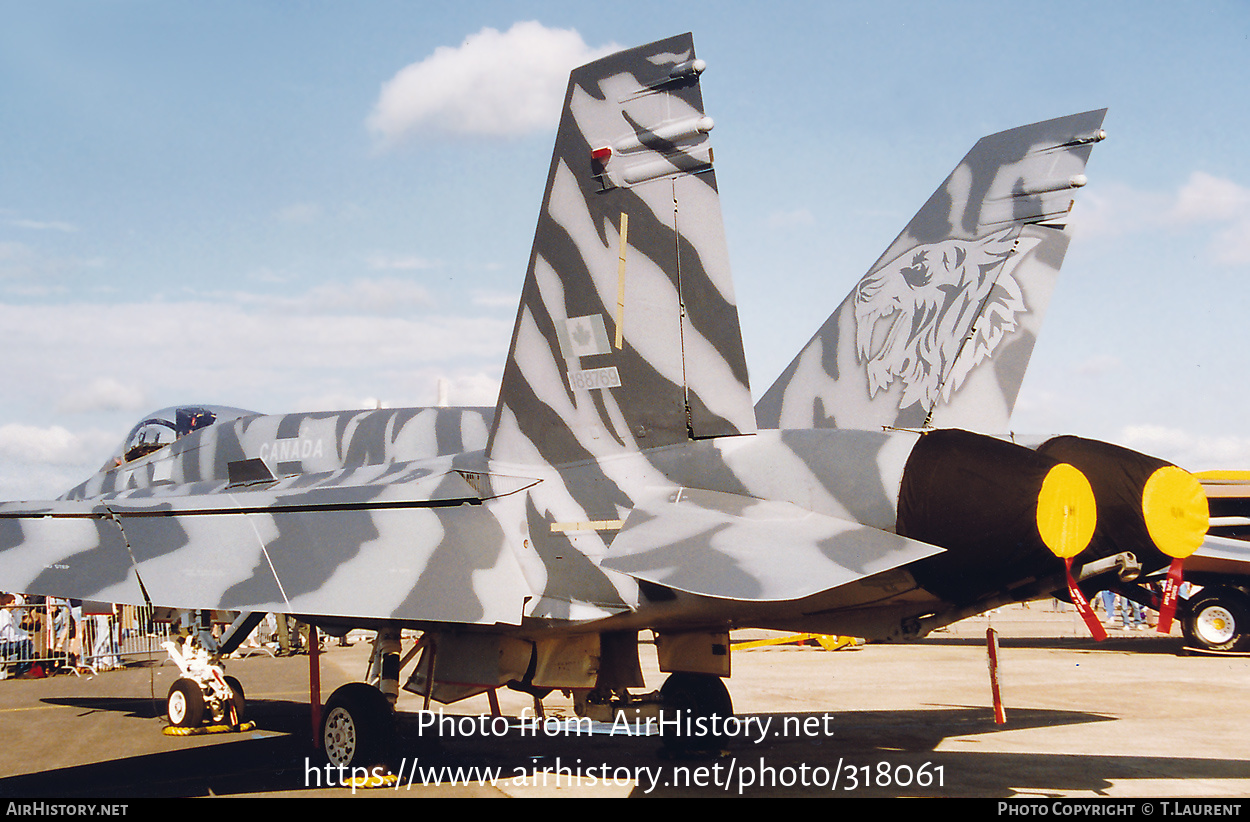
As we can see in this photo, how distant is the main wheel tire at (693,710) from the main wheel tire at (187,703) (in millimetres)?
5785

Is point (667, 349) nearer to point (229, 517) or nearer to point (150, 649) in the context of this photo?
point (229, 517)

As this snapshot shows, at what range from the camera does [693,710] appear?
884 cm

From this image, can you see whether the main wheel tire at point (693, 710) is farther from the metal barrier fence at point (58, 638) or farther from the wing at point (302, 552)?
the metal barrier fence at point (58, 638)

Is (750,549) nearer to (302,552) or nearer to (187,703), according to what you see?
(302,552)

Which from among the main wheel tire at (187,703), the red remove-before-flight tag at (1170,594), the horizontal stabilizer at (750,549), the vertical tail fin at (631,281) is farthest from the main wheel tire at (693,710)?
the main wheel tire at (187,703)

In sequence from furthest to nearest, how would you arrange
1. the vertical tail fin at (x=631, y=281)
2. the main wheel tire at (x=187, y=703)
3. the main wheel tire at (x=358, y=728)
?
the main wheel tire at (x=187, y=703) < the main wheel tire at (x=358, y=728) < the vertical tail fin at (x=631, y=281)

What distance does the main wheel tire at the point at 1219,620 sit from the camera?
16500mm

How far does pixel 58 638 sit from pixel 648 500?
→ 20.3 m

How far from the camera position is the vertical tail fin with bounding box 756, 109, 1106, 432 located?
8758 mm

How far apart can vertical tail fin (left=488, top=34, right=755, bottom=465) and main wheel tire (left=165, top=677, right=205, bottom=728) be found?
6755 millimetres

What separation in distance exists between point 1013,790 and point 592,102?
5.74 meters

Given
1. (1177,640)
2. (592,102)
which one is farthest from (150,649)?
(1177,640)

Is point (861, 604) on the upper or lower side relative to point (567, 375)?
lower

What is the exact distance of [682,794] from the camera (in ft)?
22.5
